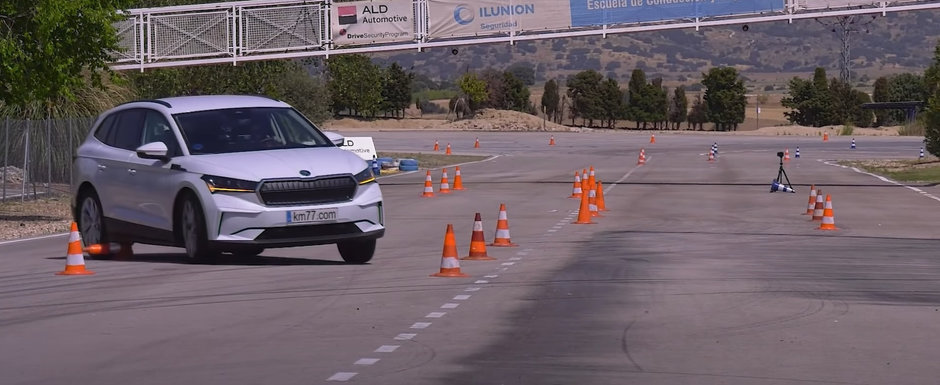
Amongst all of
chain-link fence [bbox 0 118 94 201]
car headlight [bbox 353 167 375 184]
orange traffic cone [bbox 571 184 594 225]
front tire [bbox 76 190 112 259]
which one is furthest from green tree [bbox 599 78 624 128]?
car headlight [bbox 353 167 375 184]

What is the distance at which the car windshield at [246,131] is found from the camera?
15.8m

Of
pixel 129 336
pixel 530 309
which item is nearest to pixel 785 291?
pixel 530 309

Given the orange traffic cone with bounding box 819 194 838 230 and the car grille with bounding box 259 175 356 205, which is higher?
the car grille with bounding box 259 175 356 205

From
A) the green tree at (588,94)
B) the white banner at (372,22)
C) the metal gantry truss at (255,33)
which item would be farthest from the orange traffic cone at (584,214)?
the green tree at (588,94)

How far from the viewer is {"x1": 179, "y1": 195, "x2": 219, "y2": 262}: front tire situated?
15.0m

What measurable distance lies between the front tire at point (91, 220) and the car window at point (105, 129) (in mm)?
659

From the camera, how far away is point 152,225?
623 inches

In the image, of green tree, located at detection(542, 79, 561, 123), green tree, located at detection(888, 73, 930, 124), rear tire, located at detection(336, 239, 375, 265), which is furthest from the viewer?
green tree, located at detection(542, 79, 561, 123)

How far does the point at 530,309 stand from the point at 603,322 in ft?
3.24

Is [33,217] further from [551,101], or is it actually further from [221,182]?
[551,101]

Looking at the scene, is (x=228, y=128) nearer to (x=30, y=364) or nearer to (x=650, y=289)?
(x=650, y=289)

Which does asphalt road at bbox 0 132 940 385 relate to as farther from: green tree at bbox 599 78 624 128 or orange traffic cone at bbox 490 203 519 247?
green tree at bbox 599 78 624 128

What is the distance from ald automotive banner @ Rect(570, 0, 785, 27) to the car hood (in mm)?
24881

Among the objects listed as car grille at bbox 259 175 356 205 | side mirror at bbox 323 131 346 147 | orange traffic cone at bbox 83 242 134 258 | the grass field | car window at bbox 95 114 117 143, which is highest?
car window at bbox 95 114 117 143
